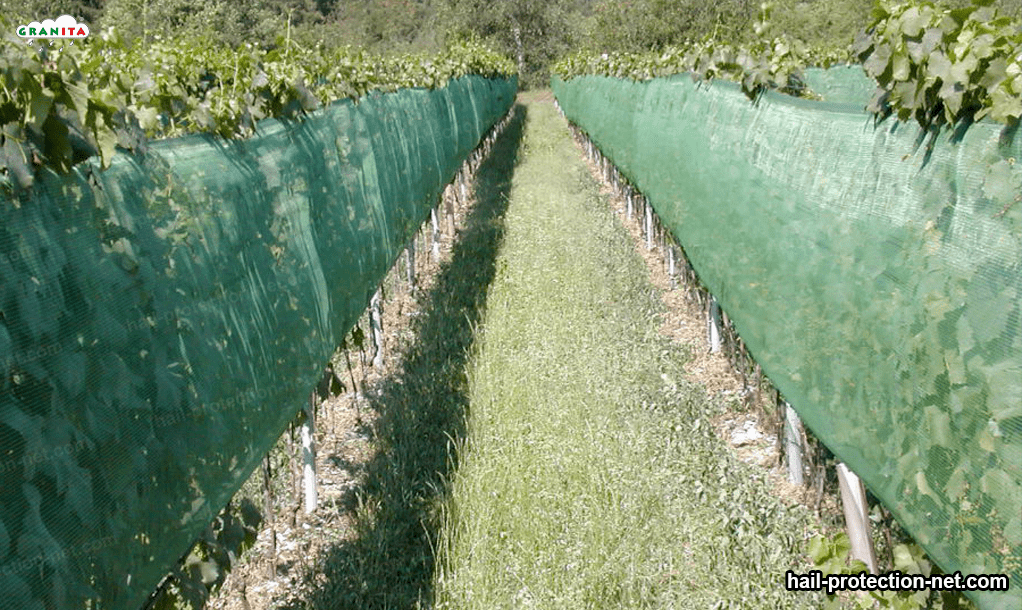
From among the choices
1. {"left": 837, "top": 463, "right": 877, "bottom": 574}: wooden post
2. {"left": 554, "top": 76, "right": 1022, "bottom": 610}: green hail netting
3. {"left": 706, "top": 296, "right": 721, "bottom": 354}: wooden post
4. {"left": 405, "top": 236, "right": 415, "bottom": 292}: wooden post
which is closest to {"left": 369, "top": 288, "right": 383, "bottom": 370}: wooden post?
{"left": 405, "top": 236, "right": 415, "bottom": 292}: wooden post

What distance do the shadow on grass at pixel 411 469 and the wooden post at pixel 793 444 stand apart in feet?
5.66

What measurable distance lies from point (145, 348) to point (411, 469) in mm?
2566

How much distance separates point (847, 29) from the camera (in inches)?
1972

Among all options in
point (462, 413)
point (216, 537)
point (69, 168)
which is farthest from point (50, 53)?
point (462, 413)

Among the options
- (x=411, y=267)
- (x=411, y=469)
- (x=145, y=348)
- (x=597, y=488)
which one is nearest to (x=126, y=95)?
(x=145, y=348)

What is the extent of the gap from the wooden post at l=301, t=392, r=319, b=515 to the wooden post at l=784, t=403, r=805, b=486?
237 centimetres

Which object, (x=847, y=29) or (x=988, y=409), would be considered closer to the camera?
(x=988, y=409)

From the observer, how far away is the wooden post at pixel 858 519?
3482 millimetres

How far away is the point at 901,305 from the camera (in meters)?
2.76

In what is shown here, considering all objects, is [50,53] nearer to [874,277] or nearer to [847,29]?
[874,277]

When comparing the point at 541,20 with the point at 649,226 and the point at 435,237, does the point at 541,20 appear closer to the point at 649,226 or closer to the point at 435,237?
the point at 435,237

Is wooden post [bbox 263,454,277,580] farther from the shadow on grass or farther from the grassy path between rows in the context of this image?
the grassy path between rows

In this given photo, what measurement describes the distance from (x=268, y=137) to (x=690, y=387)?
9.93ft

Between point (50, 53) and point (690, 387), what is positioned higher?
point (50, 53)
